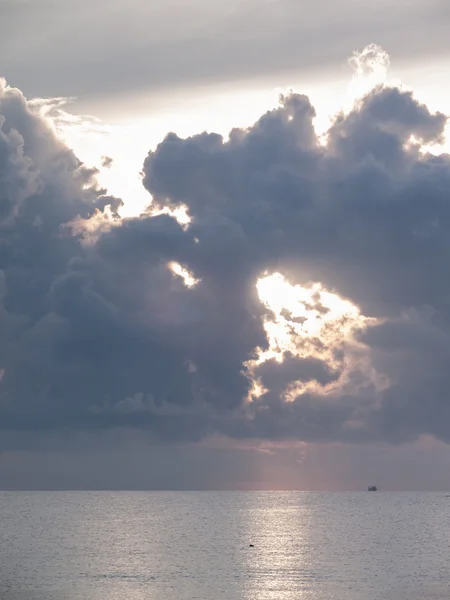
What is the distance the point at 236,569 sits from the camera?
184 m

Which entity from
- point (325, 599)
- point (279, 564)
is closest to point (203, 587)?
point (325, 599)

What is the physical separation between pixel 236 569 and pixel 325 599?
45.3 meters

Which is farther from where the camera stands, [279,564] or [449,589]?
[279,564]

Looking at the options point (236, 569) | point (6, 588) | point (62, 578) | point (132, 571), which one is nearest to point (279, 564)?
point (236, 569)

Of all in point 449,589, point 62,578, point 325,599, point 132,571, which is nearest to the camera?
point 325,599

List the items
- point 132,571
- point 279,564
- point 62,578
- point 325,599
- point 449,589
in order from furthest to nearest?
point 279,564 < point 132,571 < point 62,578 < point 449,589 < point 325,599

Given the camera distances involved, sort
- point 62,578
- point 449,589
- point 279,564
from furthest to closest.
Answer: point 279,564 → point 62,578 → point 449,589

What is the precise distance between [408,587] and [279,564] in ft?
149

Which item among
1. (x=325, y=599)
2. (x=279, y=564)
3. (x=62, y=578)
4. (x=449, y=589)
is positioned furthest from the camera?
(x=279, y=564)

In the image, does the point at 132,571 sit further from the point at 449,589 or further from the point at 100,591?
the point at 449,589

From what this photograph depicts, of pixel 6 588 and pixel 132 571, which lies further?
pixel 132 571

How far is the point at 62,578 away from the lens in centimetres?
16325

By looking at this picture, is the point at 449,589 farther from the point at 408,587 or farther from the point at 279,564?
the point at 279,564

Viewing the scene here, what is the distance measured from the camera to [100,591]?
14625cm
